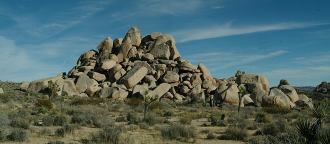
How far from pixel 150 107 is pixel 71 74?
25.3m

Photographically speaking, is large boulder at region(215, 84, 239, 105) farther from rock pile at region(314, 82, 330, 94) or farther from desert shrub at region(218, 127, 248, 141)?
rock pile at region(314, 82, 330, 94)

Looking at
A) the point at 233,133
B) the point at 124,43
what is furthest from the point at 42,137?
the point at 124,43

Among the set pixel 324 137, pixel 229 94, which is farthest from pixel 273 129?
pixel 229 94

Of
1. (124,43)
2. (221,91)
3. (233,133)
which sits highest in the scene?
(124,43)

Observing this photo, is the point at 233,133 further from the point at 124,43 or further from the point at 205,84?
the point at 124,43

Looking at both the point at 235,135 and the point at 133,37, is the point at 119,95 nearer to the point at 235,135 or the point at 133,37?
the point at 133,37

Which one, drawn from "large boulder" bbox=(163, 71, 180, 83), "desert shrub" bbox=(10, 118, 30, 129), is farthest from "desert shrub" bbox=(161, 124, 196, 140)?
"large boulder" bbox=(163, 71, 180, 83)

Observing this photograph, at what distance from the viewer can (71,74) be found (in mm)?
63906

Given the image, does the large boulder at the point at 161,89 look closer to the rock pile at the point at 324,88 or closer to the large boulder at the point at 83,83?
the large boulder at the point at 83,83

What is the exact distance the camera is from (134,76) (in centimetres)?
5966

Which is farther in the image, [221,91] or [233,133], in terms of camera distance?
[221,91]

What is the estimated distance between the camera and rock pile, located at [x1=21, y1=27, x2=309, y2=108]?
56312 mm

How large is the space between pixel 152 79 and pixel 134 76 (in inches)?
105

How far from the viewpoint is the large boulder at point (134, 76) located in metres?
59.4
